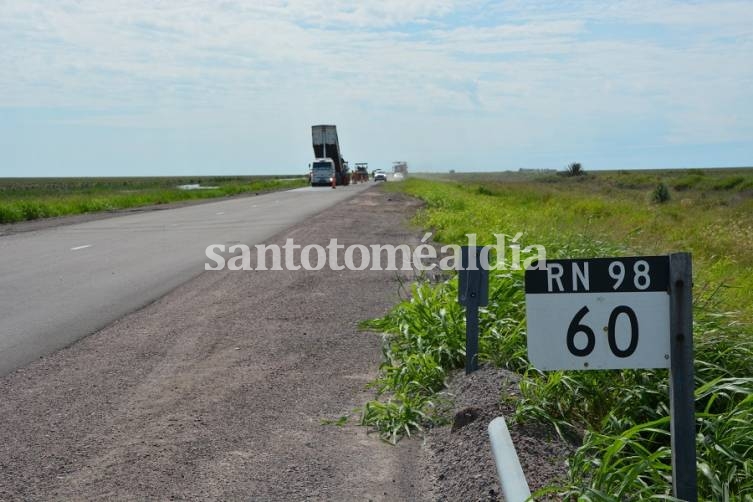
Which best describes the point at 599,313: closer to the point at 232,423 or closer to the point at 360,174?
the point at 232,423

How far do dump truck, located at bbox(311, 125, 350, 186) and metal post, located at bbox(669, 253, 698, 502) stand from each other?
204 ft

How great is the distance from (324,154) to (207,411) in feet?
207

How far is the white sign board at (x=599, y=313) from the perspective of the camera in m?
3.28

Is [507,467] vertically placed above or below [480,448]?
above

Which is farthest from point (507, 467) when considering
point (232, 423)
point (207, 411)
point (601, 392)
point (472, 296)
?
point (207, 411)

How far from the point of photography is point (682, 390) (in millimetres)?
3197

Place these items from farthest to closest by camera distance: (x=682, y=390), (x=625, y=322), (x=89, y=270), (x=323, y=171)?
(x=323, y=171) → (x=89, y=270) → (x=625, y=322) → (x=682, y=390)

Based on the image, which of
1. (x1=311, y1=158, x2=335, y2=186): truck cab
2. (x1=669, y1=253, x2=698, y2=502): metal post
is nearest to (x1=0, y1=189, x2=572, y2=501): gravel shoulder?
(x1=669, y1=253, x2=698, y2=502): metal post

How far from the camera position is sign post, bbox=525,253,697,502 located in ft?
10.5

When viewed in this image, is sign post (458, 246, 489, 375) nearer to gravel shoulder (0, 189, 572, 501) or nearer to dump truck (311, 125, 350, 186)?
gravel shoulder (0, 189, 572, 501)

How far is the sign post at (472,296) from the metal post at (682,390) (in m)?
3.01

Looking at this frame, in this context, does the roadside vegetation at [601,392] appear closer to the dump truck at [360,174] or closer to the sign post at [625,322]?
the sign post at [625,322]

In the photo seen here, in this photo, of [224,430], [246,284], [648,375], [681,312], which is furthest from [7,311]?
[681,312]

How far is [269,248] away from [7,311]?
6886 mm
